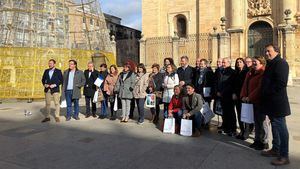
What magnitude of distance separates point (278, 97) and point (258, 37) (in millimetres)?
23421

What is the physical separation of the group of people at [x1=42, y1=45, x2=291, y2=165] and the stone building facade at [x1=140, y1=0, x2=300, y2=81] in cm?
1546

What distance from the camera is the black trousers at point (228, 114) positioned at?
762cm

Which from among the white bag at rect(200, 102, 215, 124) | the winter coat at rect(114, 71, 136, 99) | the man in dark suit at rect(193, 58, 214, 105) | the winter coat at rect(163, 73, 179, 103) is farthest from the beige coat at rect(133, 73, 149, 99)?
the white bag at rect(200, 102, 215, 124)

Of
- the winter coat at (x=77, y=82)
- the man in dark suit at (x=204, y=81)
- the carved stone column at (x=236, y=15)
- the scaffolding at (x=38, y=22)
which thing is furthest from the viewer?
the carved stone column at (x=236, y=15)

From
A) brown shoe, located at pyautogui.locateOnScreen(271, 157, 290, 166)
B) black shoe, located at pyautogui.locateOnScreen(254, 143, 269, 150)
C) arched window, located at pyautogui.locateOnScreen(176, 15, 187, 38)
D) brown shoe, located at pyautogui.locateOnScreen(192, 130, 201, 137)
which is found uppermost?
arched window, located at pyautogui.locateOnScreen(176, 15, 187, 38)

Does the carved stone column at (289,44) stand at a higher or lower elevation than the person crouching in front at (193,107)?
higher

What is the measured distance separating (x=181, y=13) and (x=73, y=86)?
22.3 m

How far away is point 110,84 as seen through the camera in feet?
33.1

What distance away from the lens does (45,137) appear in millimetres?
7613

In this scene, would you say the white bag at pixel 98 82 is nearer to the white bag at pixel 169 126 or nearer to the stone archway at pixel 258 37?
the white bag at pixel 169 126

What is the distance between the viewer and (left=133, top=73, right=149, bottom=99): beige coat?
9.26m

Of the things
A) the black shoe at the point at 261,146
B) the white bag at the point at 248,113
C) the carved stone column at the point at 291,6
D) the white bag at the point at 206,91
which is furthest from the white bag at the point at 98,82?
the carved stone column at the point at 291,6

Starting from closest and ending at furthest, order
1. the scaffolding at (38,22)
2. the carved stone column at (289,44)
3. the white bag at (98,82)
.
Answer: the white bag at (98,82)
the scaffolding at (38,22)
the carved stone column at (289,44)

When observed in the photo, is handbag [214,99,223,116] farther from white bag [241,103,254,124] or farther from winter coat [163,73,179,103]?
winter coat [163,73,179,103]
